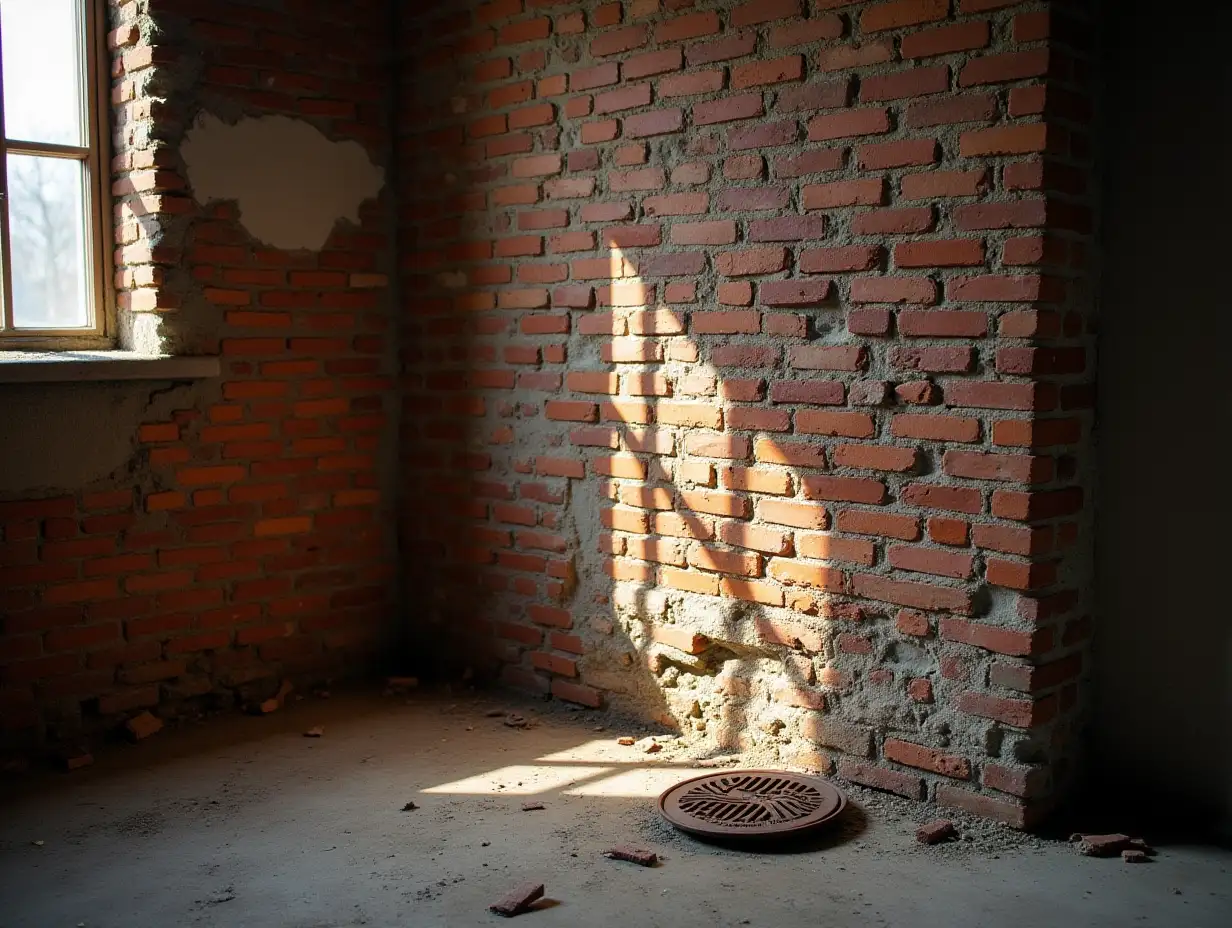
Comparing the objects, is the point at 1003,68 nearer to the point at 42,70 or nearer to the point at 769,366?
the point at 769,366

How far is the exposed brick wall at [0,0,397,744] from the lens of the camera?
3.61 metres

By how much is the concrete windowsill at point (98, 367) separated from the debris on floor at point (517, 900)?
6.67 feet

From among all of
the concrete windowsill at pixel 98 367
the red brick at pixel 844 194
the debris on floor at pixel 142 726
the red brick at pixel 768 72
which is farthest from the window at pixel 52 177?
the red brick at pixel 844 194

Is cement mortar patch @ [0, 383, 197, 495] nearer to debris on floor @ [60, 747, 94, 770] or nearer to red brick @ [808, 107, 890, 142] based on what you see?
debris on floor @ [60, 747, 94, 770]

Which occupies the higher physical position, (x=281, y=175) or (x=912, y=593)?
(x=281, y=175)

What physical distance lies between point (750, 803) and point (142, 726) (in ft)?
6.50

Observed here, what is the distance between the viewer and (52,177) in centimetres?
371

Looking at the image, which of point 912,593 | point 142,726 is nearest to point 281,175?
point 142,726

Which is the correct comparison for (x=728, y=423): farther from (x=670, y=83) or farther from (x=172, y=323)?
(x=172, y=323)

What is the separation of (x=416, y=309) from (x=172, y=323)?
0.89 m

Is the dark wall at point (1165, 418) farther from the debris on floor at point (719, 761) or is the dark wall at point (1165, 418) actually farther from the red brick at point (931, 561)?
the debris on floor at point (719, 761)

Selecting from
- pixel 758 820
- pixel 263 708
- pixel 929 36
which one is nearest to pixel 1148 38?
pixel 929 36

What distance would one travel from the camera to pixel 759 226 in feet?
10.6

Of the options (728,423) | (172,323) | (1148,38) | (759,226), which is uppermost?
(1148,38)
